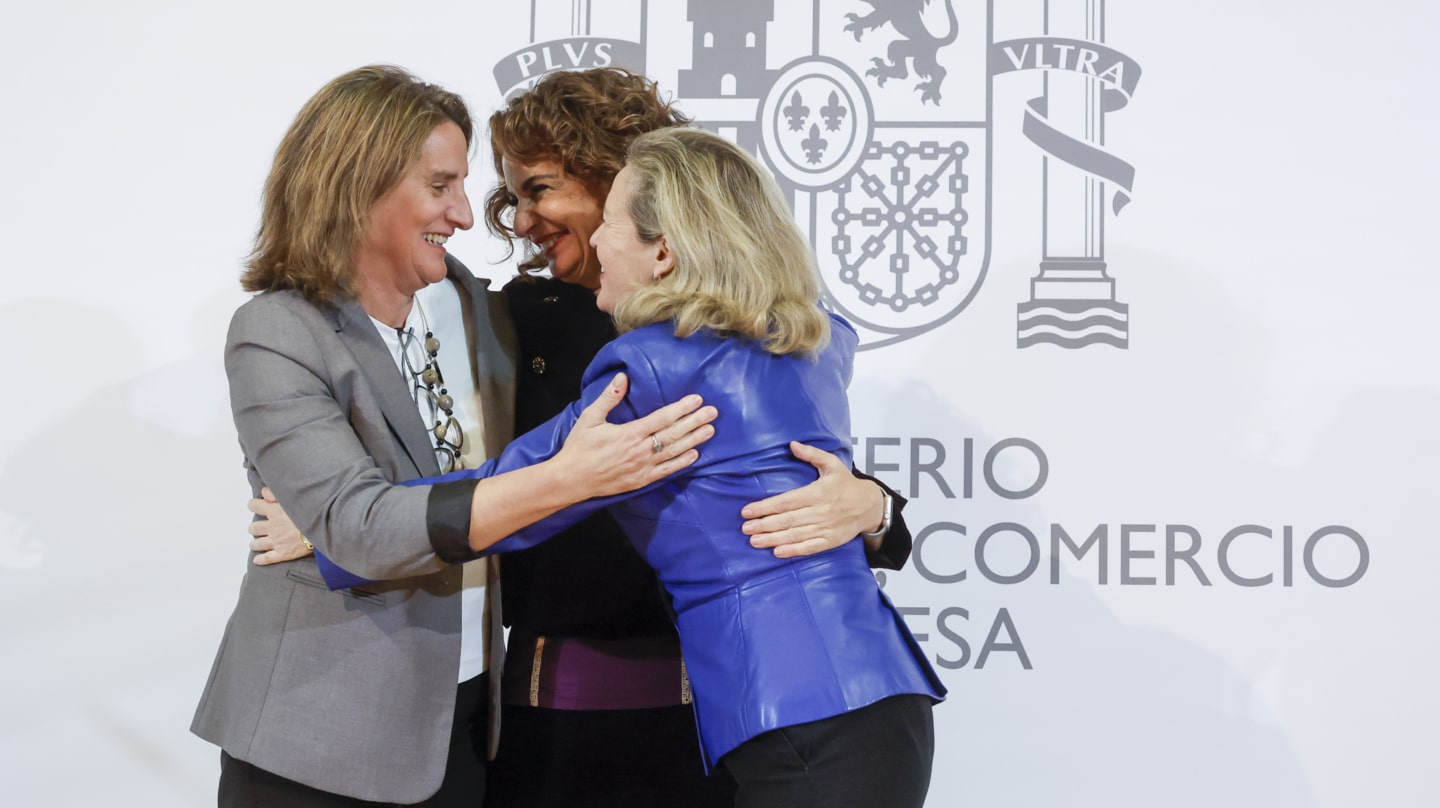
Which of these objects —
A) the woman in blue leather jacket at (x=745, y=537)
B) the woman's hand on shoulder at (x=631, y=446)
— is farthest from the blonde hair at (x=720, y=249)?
the woman's hand on shoulder at (x=631, y=446)

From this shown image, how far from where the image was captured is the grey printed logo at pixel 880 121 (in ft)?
8.88

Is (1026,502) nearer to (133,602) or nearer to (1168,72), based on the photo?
(1168,72)

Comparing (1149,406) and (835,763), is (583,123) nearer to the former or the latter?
(835,763)

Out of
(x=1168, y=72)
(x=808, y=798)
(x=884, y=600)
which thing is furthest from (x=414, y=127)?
(x=1168, y=72)

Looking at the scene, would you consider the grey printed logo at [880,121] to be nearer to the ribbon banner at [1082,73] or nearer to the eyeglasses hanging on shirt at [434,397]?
the ribbon banner at [1082,73]

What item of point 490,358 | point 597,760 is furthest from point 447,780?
point 490,358

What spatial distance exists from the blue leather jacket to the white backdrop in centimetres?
122

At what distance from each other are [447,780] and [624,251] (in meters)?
0.80

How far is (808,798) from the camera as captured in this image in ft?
4.66

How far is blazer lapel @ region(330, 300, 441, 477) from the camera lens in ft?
5.22

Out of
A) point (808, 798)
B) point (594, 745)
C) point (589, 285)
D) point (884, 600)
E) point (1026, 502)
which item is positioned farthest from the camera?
point (1026, 502)

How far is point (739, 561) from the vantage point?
4.85 feet

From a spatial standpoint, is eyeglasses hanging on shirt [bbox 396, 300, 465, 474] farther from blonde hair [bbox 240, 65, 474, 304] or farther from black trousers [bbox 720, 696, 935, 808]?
black trousers [bbox 720, 696, 935, 808]

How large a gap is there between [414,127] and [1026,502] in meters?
1.60
